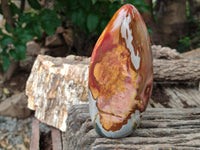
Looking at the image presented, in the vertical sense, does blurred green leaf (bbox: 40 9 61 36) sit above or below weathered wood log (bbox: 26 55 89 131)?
above

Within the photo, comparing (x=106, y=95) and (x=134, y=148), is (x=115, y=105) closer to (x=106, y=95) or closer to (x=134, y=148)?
→ (x=106, y=95)

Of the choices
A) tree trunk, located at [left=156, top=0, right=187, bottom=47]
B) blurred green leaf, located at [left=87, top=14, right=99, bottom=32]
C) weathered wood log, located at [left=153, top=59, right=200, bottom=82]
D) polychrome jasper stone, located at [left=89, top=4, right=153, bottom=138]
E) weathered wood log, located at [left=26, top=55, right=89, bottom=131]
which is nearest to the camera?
polychrome jasper stone, located at [left=89, top=4, right=153, bottom=138]

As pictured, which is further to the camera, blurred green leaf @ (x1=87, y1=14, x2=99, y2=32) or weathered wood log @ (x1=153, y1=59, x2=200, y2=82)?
weathered wood log @ (x1=153, y1=59, x2=200, y2=82)

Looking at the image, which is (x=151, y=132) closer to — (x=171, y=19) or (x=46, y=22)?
(x=46, y=22)

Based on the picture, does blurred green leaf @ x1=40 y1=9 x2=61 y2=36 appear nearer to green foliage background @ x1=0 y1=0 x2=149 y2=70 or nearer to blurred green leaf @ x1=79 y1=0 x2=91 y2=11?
green foliage background @ x1=0 y1=0 x2=149 y2=70

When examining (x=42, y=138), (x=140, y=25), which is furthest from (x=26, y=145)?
(x=140, y=25)

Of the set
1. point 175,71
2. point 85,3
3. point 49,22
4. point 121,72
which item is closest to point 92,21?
point 85,3

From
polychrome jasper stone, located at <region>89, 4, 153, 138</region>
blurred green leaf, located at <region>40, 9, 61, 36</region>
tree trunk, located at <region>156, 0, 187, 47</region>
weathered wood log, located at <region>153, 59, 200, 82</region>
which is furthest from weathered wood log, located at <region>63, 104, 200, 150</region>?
tree trunk, located at <region>156, 0, 187, 47</region>

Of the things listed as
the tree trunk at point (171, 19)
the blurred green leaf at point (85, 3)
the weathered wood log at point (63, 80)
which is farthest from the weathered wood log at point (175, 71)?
the tree trunk at point (171, 19)
